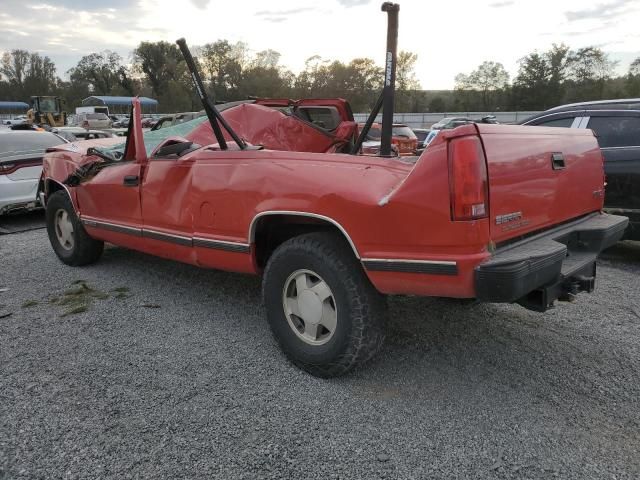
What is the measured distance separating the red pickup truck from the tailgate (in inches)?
0.4

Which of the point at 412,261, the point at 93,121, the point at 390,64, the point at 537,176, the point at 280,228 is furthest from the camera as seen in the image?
the point at 93,121

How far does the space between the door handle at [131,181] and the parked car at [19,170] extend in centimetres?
481

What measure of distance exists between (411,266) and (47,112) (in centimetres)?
4255

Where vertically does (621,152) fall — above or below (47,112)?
below

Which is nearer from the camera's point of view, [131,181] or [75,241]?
[131,181]

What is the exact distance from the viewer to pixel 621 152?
5.73 meters

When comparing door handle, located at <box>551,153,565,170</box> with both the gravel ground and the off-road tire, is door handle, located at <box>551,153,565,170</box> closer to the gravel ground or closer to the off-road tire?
the gravel ground

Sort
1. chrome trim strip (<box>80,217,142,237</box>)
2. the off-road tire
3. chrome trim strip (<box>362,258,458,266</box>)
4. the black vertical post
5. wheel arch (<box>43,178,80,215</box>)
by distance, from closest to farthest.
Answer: chrome trim strip (<box>362,258,458,266</box>), the black vertical post, chrome trim strip (<box>80,217,142,237</box>), the off-road tire, wheel arch (<box>43,178,80,215</box>)

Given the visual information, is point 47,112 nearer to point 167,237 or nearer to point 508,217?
point 167,237

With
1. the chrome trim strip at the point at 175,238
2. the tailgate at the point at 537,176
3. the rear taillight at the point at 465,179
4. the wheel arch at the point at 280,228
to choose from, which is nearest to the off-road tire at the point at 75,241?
the chrome trim strip at the point at 175,238

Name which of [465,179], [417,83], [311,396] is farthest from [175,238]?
[417,83]

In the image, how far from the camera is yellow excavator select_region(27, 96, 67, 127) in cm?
3591

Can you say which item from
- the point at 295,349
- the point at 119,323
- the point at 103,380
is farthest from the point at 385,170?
the point at 119,323

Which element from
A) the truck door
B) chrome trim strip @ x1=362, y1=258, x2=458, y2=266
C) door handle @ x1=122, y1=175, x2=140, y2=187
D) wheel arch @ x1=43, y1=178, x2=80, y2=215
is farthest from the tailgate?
wheel arch @ x1=43, y1=178, x2=80, y2=215
